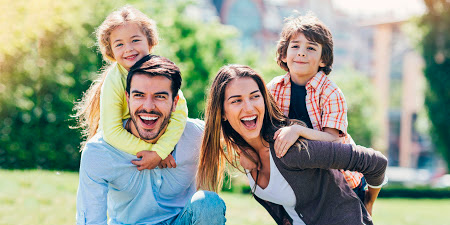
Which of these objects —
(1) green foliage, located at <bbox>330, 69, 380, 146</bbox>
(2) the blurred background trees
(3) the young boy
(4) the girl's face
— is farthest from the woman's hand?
(1) green foliage, located at <bbox>330, 69, 380, 146</bbox>

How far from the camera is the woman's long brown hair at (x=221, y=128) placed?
10.2ft

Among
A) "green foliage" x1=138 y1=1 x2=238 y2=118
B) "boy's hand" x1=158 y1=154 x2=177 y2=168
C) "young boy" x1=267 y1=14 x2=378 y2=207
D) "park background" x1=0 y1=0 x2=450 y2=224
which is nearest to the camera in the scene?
"boy's hand" x1=158 y1=154 x2=177 y2=168

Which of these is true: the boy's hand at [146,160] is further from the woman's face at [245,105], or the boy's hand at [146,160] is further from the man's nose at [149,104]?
the woman's face at [245,105]

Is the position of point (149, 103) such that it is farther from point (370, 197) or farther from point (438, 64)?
point (438, 64)

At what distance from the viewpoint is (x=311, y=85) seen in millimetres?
3430

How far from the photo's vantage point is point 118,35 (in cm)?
360

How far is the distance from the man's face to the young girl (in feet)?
0.29

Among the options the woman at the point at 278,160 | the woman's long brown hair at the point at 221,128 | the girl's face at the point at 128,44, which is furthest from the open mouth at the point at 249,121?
the girl's face at the point at 128,44

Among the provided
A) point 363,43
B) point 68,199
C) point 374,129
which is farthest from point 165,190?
point 363,43

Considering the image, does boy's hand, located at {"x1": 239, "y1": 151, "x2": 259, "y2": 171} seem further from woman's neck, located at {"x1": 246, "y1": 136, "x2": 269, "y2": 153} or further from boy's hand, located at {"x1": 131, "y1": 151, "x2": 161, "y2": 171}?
boy's hand, located at {"x1": 131, "y1": 151, "x2": 161, "y2": 171}

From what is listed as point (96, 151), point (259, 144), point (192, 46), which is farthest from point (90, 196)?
point (192, 46)

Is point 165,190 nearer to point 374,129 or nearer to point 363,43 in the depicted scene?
point 374,129

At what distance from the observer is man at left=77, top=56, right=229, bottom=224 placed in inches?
119

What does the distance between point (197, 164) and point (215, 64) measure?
15871 millimetres
